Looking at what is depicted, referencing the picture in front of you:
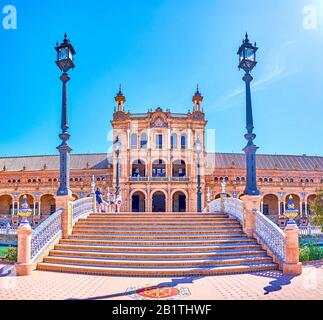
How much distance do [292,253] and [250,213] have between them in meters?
2.90

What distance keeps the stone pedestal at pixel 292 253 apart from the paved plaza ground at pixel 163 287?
0.25m

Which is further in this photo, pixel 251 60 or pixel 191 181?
pixel 191 181

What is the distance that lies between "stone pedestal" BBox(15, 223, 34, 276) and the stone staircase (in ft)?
1.93

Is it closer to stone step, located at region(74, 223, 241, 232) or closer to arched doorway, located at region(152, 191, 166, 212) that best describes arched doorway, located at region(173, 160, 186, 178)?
arched doorway, located at region(152, 191, 166, 212)

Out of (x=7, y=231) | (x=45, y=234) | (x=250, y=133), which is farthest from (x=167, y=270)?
(x=7, y=231)

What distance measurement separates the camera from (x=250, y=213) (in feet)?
38.8

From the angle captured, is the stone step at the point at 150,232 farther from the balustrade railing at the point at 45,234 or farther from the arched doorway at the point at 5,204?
the arched doorway at the point at 5,204

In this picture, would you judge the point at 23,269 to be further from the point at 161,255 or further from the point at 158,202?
the point at 158,202

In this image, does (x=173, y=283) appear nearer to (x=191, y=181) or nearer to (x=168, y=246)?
(x=168, y=246)

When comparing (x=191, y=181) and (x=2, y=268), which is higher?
(x=191, y=181)

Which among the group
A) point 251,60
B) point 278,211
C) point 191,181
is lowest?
point 278,211
